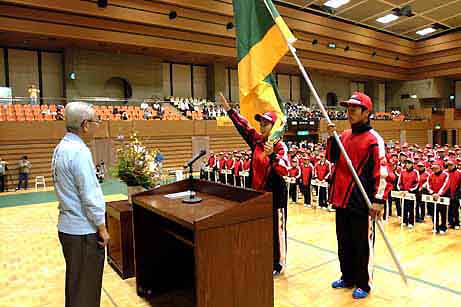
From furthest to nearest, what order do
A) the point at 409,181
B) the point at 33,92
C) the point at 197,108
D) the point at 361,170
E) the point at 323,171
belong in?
the point at 197,108 < the point at 33,92 < the point at 323,171 < the point at 409,181 < the point at 361,170

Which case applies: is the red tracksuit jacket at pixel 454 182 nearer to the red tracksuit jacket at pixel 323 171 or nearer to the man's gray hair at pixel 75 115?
the red tracksuit jacket at pixel 323 171

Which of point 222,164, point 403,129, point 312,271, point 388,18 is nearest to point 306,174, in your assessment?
point 222,164

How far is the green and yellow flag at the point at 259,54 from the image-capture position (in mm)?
3779

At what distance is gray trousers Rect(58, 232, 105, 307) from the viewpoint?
8.46 ft

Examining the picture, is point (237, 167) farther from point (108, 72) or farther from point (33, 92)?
point (33, 92)

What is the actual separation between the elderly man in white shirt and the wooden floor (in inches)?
46.1

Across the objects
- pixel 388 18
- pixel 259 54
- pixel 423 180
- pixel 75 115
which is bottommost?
pixel 423 180

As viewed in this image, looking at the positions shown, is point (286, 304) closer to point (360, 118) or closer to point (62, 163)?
point (360, 118)

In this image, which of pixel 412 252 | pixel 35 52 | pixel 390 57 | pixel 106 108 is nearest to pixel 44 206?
pixel 106 108

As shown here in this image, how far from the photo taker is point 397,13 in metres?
19.3

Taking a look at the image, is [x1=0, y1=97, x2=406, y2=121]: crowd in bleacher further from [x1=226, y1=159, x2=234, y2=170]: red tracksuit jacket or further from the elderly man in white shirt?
the elderly man in white shirt

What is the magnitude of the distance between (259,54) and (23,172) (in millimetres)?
11621

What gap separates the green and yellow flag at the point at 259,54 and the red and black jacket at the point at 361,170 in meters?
0.78

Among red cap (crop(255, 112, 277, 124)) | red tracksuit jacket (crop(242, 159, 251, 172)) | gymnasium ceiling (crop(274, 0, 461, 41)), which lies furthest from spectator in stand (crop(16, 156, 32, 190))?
gymnasium ceiling (crop(274, 0, 461, 41))
